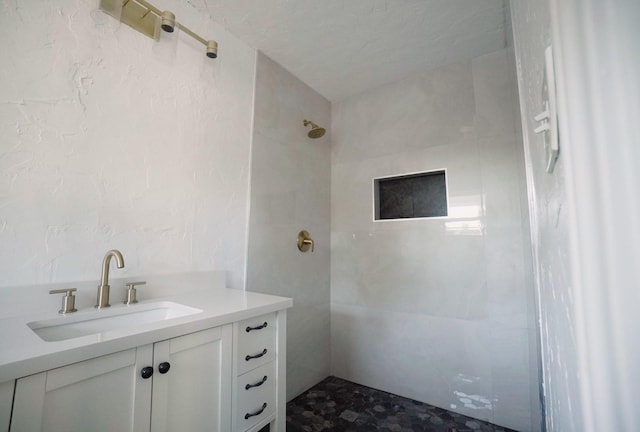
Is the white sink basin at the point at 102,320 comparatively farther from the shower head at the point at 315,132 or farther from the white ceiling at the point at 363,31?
the white ceiling at the point at 363,31

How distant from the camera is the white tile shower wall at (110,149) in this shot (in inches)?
36.4

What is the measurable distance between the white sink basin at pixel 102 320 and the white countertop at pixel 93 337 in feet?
0.08

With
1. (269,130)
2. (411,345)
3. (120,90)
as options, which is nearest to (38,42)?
(120,90)

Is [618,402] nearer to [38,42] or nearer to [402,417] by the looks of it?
[38,42]

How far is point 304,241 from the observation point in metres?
2.04

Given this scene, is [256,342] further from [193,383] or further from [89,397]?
[89,397]

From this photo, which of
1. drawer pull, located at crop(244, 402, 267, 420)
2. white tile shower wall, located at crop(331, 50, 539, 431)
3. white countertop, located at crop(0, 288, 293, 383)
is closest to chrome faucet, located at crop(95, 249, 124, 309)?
white countertop, located at crop(0, 288, 293, 383)

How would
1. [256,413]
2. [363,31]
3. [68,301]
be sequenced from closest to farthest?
1. [68,301]
2. [256,413]
3. [363,31]

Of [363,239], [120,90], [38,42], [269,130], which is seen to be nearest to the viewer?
[38,42]

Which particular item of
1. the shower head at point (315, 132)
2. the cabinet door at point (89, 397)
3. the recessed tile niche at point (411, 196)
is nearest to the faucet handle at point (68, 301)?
the cabinet door at point (89, 397)

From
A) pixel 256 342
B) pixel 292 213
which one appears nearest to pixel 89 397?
pixel 256 342

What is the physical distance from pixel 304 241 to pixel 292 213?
0.24 m

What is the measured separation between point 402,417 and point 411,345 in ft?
1.41

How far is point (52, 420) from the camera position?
0.59 m
